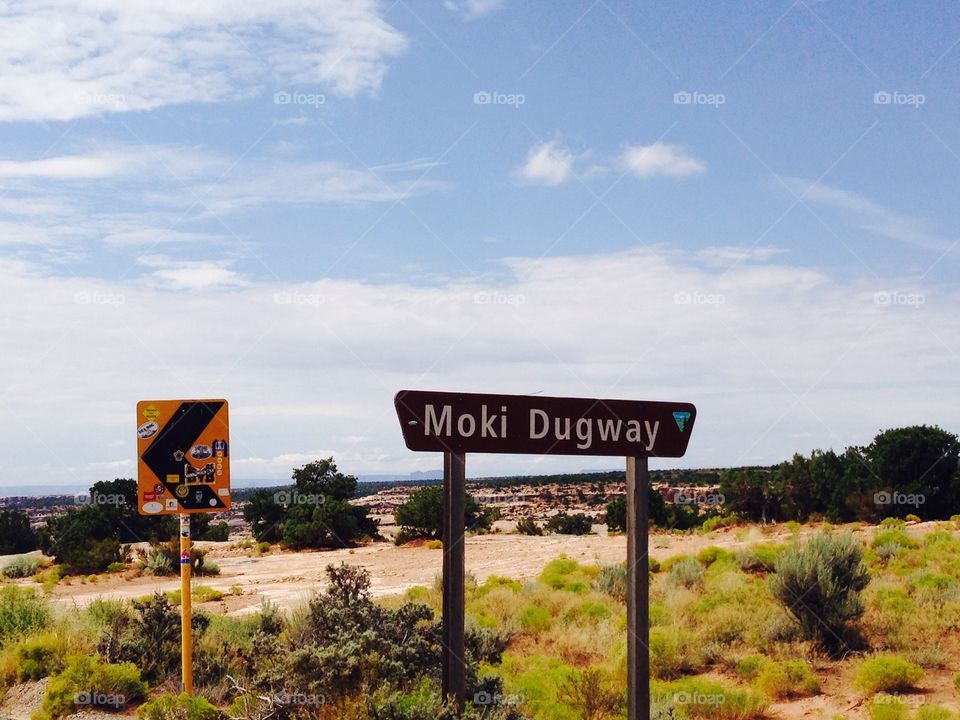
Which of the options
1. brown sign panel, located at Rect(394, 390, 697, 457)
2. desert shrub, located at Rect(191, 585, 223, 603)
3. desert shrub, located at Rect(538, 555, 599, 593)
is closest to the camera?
brown sign panel, located at Rect(394, 390, 697, 457)

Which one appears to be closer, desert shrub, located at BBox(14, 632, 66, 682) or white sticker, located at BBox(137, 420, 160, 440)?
white sticker, located at BBox(137, 420, 160, 440)

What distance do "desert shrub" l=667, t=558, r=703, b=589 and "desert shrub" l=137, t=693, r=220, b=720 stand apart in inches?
418

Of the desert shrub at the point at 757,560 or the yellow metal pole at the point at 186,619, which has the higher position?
the yellow metal pole at the point at 186,619

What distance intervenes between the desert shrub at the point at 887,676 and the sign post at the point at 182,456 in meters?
7.81

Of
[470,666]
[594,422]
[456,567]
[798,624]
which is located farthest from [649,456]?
[798,624]

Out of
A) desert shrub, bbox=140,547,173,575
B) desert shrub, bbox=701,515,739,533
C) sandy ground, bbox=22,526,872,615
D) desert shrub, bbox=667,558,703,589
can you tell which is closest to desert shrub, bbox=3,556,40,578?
sandy ground, bbox=22,526,872,615

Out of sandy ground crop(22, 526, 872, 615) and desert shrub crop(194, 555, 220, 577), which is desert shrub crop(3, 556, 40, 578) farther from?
desert shrub crop(194, 555, 220, 577)

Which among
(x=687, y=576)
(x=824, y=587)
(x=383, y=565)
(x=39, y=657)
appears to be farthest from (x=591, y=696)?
(x=383, y=565)

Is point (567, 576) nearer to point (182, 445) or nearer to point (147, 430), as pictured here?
point (182, 445)

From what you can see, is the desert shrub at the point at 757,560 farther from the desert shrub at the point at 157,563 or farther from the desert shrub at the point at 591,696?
the desert shrub at the point at 157,563

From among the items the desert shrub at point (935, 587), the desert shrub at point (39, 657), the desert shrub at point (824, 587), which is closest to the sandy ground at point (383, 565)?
the desert shrub at point (39, 657)

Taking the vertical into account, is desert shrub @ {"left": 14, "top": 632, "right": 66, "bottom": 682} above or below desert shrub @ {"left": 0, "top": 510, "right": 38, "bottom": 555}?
above

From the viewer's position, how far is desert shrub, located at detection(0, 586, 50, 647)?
11.5 m

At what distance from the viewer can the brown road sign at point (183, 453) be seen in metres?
9.20
